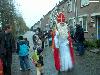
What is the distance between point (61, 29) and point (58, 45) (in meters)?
0.61

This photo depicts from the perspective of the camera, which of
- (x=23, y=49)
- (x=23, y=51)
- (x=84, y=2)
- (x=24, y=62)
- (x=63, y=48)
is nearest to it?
(x=63, y=48)

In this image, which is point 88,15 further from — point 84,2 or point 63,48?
point 63,48

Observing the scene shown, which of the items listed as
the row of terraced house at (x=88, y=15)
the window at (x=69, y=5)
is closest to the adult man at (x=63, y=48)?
the row of terraced house at (x=88, y=15)

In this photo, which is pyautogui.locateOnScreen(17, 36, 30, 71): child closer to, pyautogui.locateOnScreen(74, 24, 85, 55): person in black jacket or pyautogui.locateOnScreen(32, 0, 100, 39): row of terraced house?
pyautogui.locateOnScreen(74, 24, 85, 55): person in black jacket

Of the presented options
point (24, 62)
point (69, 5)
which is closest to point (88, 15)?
point (69, 5)

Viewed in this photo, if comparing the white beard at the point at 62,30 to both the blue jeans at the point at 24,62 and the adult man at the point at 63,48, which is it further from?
the blue jeans at the point at 24,62

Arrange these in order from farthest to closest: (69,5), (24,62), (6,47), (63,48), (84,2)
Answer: (69,5) < (84,2) < (24,62) < (63,48) < (6,47)

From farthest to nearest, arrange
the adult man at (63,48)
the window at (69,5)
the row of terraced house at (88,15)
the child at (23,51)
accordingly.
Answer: the window at (69,5) → the row of terraced house at (88,15) → the child at (23,51) → the adult man at (63,48)

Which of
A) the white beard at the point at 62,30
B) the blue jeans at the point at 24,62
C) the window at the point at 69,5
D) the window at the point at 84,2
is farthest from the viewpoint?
the window at the point at 69,5

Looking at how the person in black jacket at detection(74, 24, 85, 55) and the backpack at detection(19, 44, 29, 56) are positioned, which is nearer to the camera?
the backpack at detection(19, 44, 29, 56)

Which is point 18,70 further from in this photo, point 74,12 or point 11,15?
point 74,12

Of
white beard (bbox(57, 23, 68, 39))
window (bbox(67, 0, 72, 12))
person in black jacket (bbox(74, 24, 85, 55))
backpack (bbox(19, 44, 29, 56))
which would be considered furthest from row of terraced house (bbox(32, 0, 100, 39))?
white beard (bbox(57, 23, 68, 39))

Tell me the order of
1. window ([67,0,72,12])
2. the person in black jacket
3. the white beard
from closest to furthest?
the white beard, the person in black jacket, window ([67,0,72,12])

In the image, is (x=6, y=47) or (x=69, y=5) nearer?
(x=6, y=47)
